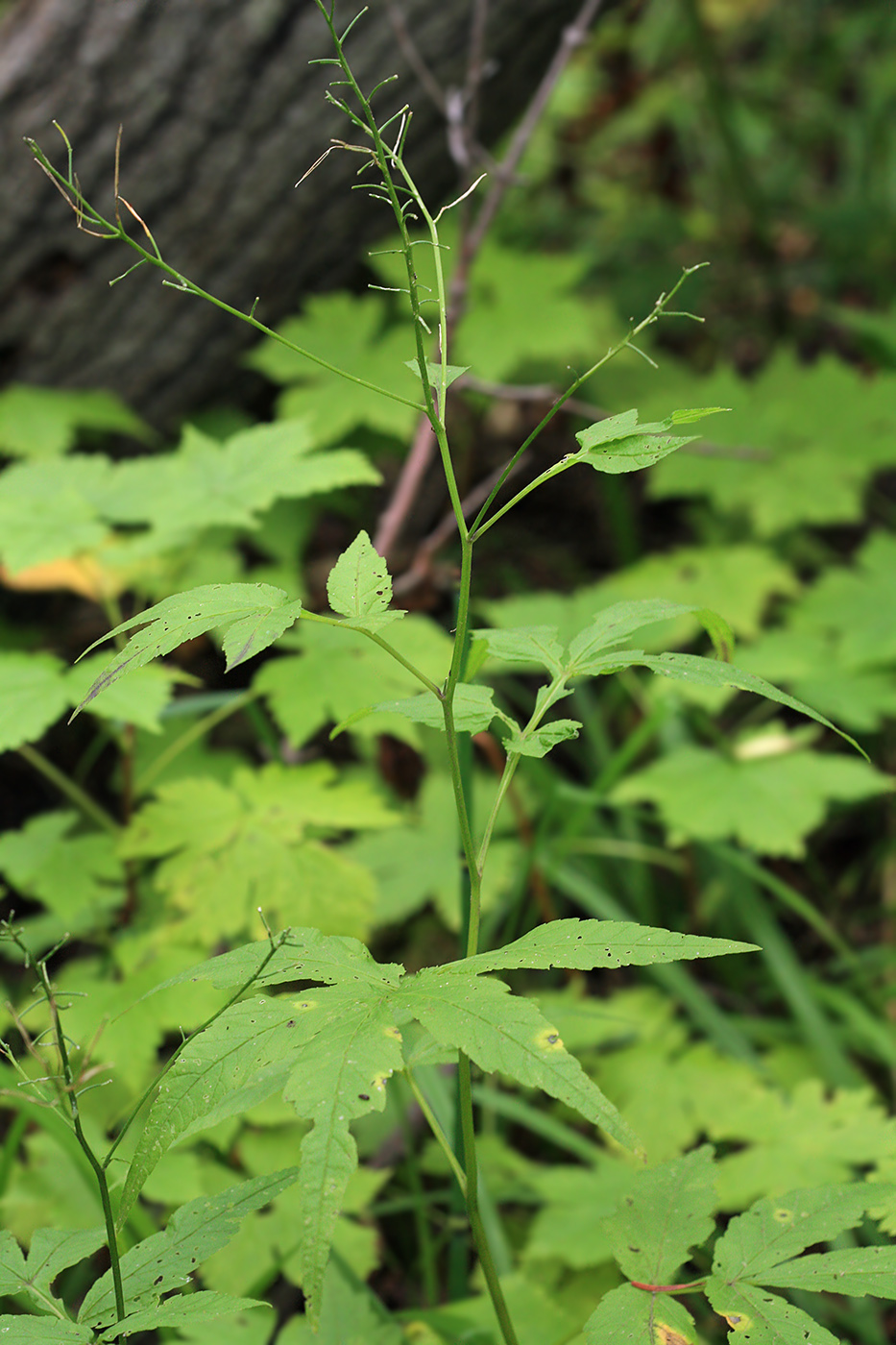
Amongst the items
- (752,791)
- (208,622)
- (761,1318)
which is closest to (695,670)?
(208,622)

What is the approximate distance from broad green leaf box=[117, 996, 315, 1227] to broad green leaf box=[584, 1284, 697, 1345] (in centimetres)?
32

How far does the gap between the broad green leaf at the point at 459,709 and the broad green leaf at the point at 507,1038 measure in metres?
0.22

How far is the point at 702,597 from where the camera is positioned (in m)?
2.35

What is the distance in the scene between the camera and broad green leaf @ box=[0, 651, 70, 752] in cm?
133

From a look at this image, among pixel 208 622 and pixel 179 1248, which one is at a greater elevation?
pixel 208 622

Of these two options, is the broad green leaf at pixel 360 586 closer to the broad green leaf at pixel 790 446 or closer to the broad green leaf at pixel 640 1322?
the broad green leaf at pixel 640 1322

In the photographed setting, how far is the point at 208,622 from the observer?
738 mm

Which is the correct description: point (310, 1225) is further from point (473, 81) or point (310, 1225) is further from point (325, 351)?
point (325, 351)

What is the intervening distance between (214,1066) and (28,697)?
2.85 feet

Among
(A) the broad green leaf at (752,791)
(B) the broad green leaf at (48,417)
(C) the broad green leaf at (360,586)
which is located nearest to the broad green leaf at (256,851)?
(A) the broad green leaf at (752,791)

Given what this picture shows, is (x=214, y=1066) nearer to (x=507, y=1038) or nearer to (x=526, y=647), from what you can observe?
(x=507, y=1038)

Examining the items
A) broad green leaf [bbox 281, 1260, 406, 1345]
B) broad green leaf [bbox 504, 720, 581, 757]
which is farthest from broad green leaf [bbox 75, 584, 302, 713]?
broad green leaf [bbox 281, 1260, 406, 1345]

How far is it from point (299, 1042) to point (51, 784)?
1855 mm

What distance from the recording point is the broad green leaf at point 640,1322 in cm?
74
